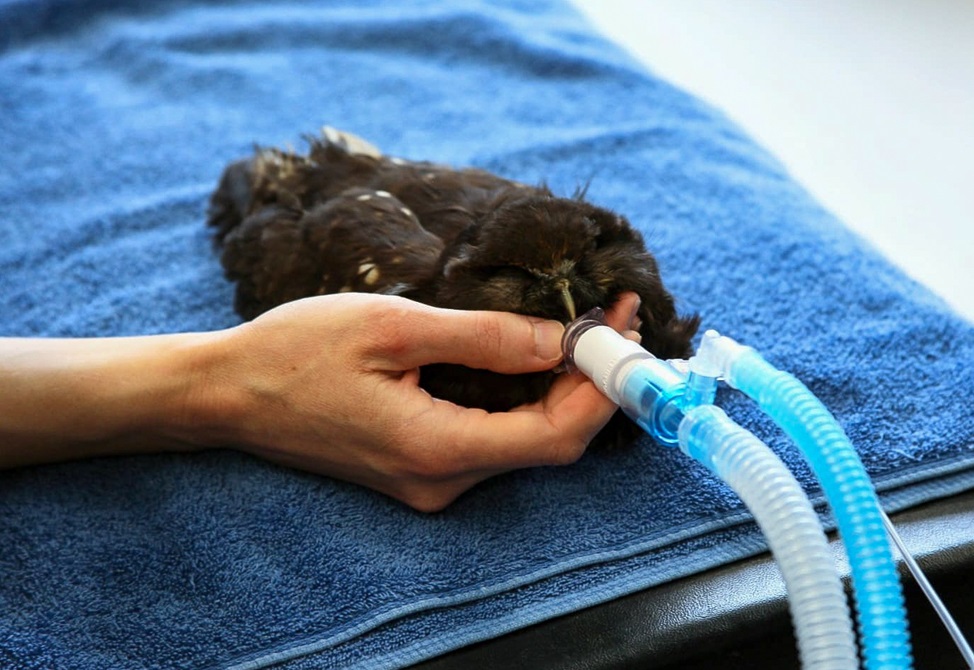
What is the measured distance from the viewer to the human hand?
97 cm

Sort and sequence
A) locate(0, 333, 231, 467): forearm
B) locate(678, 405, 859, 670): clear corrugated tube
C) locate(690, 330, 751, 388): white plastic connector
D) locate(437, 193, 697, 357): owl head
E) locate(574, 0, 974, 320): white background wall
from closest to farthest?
locate(678, 405, 859, 670): clear corrugated tube → locate(690, 330, 751, 388): white plastic connector → locate(437, 193, 697, 357): owl head → locate(0, 333, 231, 467): forearm → locate(574, 0, 974, 320): white background wall

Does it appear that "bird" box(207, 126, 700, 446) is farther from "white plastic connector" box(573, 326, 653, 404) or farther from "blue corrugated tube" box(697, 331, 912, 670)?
"blue corrugated tube" box(697, 331, 912, 670)

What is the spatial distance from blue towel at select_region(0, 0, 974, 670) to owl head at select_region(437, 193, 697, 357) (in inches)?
8.9

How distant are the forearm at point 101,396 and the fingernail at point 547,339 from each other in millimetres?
393

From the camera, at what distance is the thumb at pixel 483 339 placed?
3.13 ft

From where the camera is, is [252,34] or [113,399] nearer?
[113,399]

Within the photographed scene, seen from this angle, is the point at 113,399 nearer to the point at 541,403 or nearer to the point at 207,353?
the point at 207,353

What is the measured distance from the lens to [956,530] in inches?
40.8

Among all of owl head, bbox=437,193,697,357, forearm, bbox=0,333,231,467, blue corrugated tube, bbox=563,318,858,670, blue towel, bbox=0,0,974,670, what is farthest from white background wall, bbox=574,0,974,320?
forearm, bbox=0,333,231,467

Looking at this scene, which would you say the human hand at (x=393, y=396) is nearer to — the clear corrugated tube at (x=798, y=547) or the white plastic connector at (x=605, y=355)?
the white plastic connector at (x=605, y=355)

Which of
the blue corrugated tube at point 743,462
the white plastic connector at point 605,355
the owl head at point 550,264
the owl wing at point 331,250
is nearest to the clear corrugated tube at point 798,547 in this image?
the blue corrugated tube at point 743,462

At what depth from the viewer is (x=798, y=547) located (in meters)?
0.72

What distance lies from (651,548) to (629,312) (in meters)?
0.26

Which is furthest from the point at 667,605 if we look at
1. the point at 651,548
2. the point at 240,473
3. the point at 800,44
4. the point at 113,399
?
the point at 800,44
